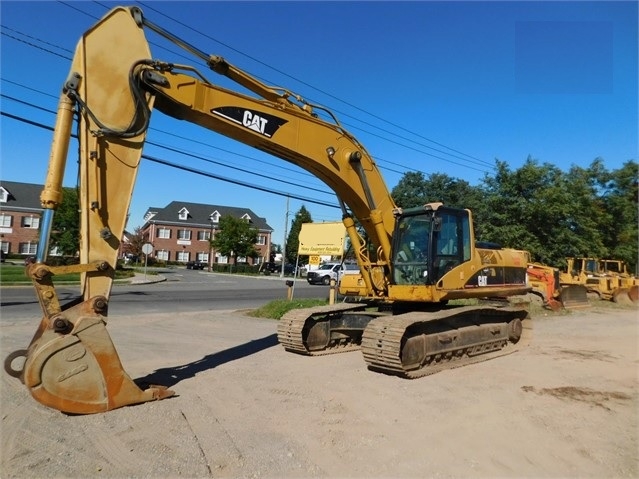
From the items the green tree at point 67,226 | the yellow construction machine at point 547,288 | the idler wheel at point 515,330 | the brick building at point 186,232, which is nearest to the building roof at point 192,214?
the brick building at point 186,232

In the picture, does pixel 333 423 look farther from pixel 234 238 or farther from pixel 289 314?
pixel 234 238

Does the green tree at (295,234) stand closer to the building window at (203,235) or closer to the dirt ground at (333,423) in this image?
the building window at (203,235)

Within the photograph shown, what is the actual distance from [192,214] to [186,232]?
11.5 ft

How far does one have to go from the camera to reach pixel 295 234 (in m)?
84.5

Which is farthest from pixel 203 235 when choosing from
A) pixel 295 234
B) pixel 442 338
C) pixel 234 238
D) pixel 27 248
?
pixel 442 338

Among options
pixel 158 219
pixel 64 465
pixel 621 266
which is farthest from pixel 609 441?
pixel 158 219

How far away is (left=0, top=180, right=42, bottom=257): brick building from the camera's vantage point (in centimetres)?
6425

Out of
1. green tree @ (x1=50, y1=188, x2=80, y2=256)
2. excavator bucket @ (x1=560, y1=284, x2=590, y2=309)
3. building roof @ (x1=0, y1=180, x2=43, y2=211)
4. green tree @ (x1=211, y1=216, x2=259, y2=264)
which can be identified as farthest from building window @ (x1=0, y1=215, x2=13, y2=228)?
excavator bucket @ (x1=560, y1=284, x2=590, y2=309)

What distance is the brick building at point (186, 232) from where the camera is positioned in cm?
7594

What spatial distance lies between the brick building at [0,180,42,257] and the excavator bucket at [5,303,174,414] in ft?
221

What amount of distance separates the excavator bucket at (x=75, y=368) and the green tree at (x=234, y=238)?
56.9 metres

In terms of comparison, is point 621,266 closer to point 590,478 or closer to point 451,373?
point 451,373

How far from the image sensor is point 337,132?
8.47 m

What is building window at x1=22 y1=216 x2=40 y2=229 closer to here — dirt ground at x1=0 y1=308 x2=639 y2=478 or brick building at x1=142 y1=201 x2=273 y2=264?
brick building at x1=142 y1=201 x2=273 y2=264
